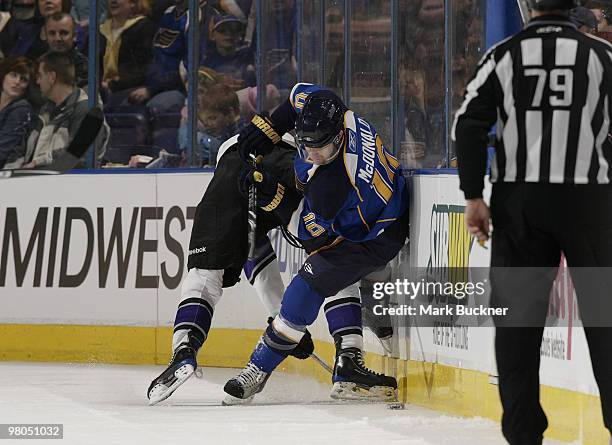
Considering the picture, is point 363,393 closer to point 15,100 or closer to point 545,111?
point 545,111

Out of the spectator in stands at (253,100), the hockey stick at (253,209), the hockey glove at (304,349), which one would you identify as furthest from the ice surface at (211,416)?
the spectator in stands at (253,100)

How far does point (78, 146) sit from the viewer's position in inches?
330

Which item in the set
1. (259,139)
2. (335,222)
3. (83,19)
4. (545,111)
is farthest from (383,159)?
(83,19)

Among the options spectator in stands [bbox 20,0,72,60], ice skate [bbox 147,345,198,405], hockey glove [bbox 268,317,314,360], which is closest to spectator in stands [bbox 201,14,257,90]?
spectator in stands [bbox 20,0,72,60]

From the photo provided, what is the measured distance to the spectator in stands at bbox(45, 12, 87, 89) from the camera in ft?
27.7

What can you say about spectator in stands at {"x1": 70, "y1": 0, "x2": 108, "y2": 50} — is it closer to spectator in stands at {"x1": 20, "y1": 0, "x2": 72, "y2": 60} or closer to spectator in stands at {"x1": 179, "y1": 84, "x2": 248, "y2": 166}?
spectator in stands at {"x1": 20, "y1": 0, "x2": 72, "y2": 60}

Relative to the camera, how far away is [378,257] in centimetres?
586

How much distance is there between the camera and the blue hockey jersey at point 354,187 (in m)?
5.62

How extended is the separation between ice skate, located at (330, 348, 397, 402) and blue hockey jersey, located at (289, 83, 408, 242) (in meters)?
0.49

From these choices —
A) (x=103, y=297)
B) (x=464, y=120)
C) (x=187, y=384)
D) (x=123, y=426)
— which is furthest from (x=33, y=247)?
(x=464, y=120)

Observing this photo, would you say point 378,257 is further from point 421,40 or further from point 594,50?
point 594,50

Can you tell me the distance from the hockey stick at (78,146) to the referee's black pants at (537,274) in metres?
4.81

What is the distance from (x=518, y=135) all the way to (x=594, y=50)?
0.86 ft

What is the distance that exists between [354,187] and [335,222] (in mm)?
170
